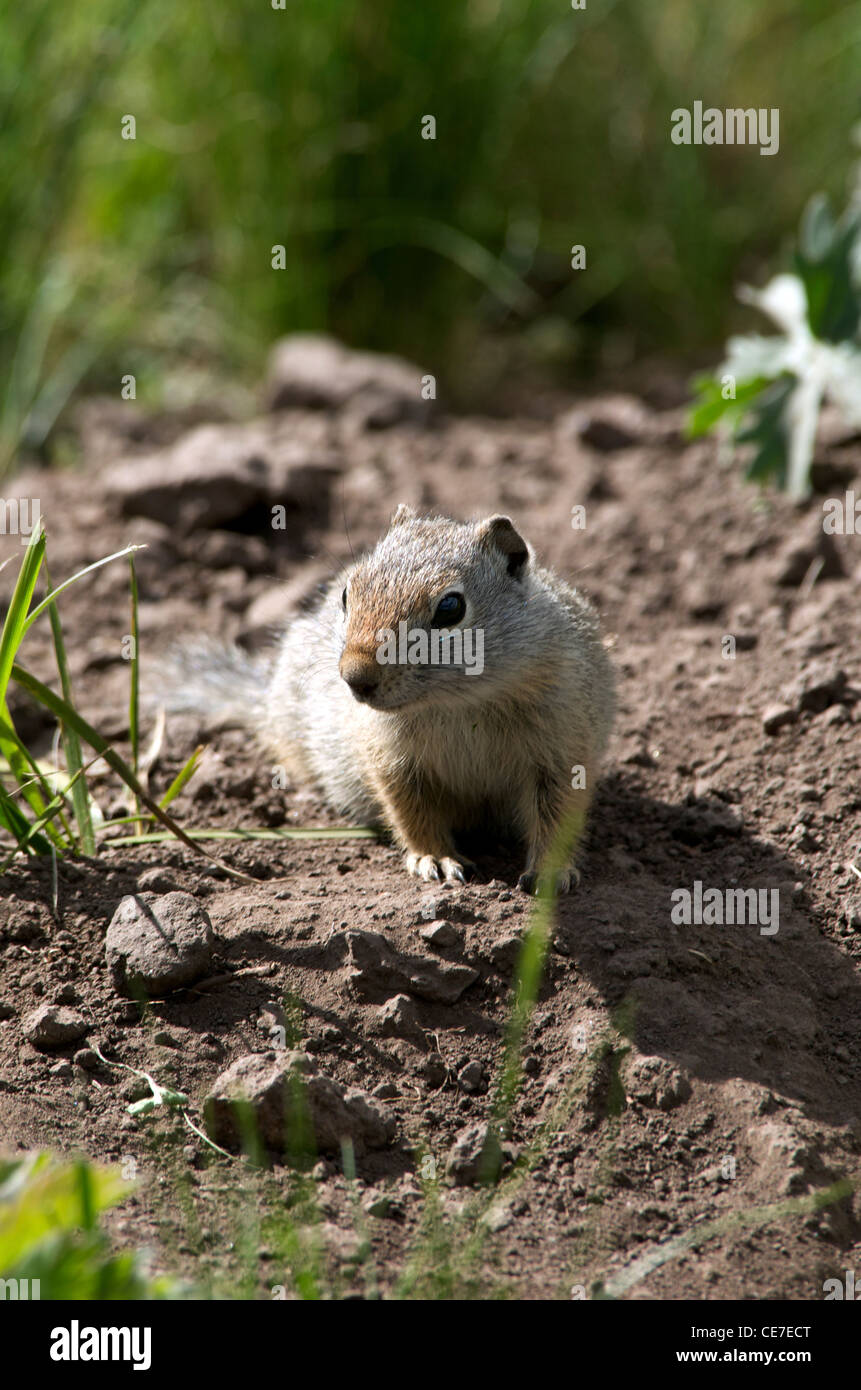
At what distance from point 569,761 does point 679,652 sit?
140cm

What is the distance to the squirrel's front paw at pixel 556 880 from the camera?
12.8 feet

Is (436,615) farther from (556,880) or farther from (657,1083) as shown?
(657,1083)

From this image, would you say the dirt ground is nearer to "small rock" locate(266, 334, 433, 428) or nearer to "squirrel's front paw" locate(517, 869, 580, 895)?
"squirrel's front paw" locate(517, 869, 580, 895)

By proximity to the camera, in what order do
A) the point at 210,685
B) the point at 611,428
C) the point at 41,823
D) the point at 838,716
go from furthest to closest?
the point at 611,428
the point at 210,685
the point at 838,716
the point at 41,823

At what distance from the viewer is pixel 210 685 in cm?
526

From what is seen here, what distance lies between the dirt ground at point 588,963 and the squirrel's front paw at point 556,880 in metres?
0.06

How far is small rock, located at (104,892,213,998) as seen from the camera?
3.45 metres

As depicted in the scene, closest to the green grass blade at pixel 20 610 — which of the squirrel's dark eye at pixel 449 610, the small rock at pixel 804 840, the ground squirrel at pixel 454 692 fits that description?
the ground squirrel at pixel 454 692

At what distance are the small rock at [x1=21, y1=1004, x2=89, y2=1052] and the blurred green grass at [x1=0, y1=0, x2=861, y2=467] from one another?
4.88 m

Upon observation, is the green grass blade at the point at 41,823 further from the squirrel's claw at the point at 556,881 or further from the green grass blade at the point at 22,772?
the squirrel's claw at the point at 556,881

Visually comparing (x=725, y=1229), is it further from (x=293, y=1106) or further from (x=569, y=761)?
(x=569, y=761)

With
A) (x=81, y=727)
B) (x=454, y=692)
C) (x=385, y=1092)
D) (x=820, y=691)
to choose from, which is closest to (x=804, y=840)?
(x=820, y=691)

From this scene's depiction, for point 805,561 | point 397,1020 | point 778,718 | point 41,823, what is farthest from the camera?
point 805,561

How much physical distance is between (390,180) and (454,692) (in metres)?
4.79
